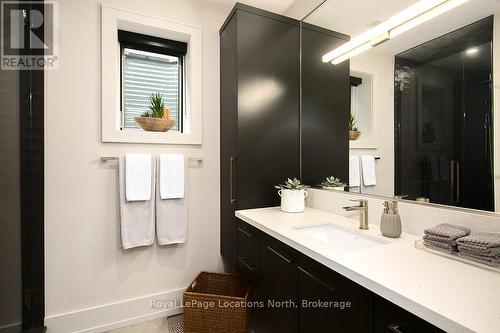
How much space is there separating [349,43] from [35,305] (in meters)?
2.55

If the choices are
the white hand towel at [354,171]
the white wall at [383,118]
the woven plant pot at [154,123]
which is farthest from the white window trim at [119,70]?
the white wall at [383,118]

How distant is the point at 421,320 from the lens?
596 millimetres

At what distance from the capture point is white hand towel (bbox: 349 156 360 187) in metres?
1.50

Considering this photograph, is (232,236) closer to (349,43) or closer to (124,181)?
(124,181)

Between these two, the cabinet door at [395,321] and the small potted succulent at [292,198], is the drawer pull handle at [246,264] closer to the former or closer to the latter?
the small potted succulent at [292,198]

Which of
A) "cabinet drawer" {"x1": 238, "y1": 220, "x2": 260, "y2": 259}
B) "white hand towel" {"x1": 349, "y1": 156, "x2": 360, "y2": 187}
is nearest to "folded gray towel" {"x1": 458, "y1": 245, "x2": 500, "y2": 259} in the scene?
"white hand towel" {"x1": 349, "y1": 156, "x2": 360, "y2": 187}

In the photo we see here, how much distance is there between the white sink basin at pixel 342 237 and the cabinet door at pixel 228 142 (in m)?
0.60

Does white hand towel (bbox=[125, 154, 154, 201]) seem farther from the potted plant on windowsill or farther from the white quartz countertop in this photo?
the white quartz countertop

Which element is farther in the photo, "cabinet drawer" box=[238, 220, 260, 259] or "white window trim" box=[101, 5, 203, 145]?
"white window trim" box=[101, 5, 203, 145]

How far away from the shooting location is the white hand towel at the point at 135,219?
1.64m

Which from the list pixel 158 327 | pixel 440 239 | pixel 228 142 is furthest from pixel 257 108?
pixel 158 327

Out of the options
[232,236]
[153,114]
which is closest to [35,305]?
[232,236]
